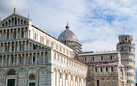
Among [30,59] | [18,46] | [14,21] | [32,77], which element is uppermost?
[14,21]

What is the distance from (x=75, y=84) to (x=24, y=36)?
799 inches

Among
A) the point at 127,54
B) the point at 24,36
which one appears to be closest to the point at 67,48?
the point at 24,36

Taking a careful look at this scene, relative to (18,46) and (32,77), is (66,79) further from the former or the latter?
(18,46)

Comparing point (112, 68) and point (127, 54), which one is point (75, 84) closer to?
point (112, 68)

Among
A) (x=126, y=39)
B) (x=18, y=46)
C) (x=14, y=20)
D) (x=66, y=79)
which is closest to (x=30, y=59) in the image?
(x=18, y=46)

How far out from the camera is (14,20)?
53.9 m

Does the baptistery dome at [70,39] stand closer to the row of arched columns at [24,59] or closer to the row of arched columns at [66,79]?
the row of arched columns at [66,79]

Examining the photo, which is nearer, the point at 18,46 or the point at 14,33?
the point at 18,46

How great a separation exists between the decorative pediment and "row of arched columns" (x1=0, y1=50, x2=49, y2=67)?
7464 mm

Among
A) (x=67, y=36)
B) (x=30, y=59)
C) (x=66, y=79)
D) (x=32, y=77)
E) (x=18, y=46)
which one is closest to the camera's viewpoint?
(x=32, y=77)

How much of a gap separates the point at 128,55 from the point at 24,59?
5707 centimetres

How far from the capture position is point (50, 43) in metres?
61.7

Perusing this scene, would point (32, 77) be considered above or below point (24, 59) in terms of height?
below

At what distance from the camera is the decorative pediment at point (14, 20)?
52938mm
